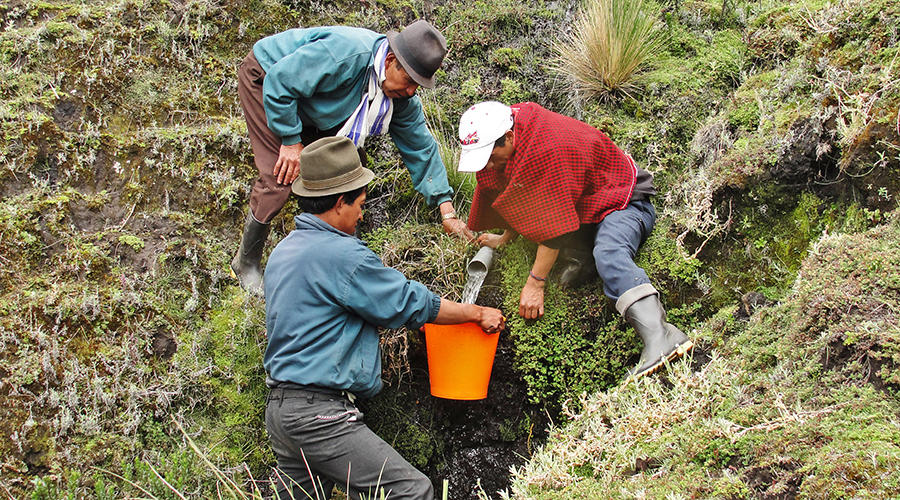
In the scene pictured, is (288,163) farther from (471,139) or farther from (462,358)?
(462,358)

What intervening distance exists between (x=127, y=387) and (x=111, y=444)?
14.1 inches

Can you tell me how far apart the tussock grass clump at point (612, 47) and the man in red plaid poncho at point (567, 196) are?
4.96 ft

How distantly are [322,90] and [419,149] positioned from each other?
89cm

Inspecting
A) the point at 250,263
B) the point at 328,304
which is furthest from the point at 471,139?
the point at 250,263

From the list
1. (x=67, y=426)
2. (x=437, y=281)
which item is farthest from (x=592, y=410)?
(x=67, y=426)

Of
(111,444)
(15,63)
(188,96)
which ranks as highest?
(15,63)

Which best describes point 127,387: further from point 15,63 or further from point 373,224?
point 15,63

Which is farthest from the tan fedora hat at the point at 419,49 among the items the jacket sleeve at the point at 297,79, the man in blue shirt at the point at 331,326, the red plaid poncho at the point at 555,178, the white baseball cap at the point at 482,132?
the man in blue shirt at the point at 331,326

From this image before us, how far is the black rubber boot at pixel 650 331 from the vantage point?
10.3 ft

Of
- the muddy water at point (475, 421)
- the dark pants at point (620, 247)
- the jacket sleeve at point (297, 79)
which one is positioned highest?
the jacket sleeve at point (297, 79)

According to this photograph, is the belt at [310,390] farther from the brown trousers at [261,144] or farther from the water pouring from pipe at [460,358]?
the brown trousers at [261,144]

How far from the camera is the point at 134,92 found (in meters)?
4.90

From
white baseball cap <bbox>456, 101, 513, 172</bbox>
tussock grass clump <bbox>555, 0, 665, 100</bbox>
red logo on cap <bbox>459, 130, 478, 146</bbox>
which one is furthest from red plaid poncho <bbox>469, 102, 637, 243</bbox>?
tussock grass clump <bbox>555, 0, 665, 100</bbox>

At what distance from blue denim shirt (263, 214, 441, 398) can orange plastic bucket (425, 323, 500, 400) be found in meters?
0.41
